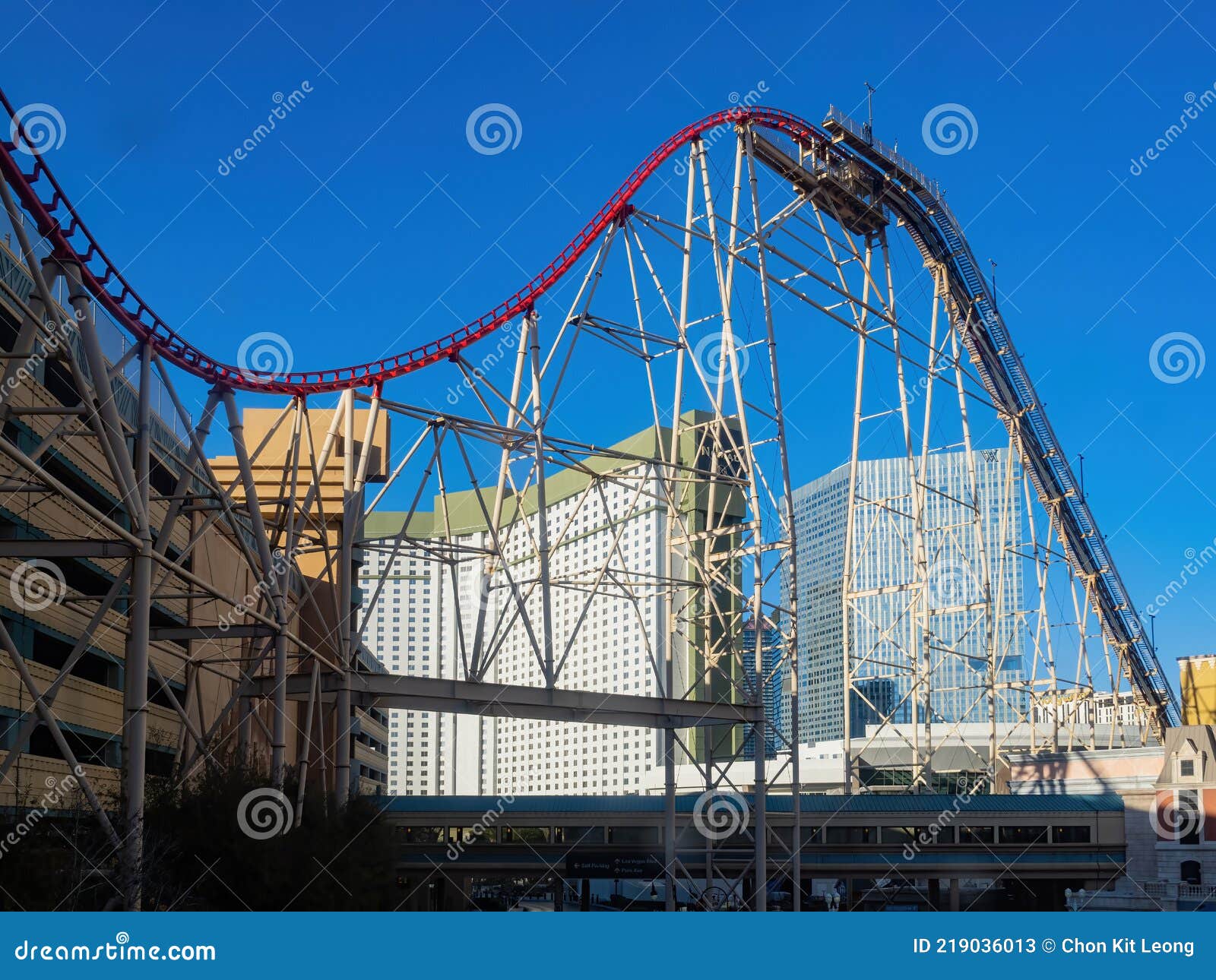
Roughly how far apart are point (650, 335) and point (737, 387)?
219 centimetres

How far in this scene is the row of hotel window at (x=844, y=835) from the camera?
3741 centimetres

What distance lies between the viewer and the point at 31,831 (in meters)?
14.6

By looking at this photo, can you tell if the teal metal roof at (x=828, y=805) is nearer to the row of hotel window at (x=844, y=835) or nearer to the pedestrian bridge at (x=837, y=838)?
the pedestrian bridge at (x=837, y=838)

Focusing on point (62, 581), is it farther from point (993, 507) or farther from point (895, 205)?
point (993, 507)

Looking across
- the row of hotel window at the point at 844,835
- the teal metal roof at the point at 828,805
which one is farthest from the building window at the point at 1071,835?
the teal metal roof at the point at 828,805

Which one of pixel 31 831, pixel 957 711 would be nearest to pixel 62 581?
pixel 31 831

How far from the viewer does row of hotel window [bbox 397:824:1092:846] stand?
37.4 m

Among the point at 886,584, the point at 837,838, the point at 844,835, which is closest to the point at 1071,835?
the point at 844,835

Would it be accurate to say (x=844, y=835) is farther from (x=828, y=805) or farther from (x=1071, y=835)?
(x=1071, y=835)

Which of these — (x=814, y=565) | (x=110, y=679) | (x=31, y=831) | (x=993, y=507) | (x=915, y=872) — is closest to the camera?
(x=31, y=831)

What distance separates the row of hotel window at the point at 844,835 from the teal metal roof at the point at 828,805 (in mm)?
477

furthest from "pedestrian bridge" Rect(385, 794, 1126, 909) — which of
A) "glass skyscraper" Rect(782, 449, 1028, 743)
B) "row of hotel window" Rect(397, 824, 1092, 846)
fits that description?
"glass skyscraper" Rect(782, 449, 1028, 743)

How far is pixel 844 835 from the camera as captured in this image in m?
38.0

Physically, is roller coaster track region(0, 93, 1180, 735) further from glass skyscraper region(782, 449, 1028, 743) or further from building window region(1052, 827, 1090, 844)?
glass skyscraper region(782, 449, 1028, 743)
